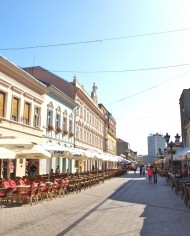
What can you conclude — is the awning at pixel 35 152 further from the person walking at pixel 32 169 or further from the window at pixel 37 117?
the window at pixel 37 117

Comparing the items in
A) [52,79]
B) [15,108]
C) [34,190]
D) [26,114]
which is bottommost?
[34,190]

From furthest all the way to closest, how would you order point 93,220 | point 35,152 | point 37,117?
point 37,117
point 35,152
point 93,220

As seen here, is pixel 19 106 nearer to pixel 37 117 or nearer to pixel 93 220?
pixel 37 117

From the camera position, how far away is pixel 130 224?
9094 mm

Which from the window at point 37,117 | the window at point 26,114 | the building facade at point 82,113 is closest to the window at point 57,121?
the window at point 37,117

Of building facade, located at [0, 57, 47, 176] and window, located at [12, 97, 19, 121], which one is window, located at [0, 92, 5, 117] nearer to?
building facade, located at [0, 57, 47, 176]

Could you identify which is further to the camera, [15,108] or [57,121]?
[57,121]

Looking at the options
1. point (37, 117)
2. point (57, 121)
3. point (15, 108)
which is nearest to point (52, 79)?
point (57, 121)

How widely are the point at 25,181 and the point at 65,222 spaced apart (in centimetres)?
775

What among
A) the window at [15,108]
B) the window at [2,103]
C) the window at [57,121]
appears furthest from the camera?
the window at [57,121]

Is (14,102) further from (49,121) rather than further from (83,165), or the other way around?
(83,165)

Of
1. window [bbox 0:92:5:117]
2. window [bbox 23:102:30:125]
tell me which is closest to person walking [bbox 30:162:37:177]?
window [bbox 23:102:30:125]

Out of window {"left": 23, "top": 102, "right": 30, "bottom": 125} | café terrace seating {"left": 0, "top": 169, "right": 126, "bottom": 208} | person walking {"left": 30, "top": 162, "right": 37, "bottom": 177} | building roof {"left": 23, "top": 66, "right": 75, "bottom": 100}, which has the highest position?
building roof {"left": 23, "top": 66, "right": 75, "bottom": 100}

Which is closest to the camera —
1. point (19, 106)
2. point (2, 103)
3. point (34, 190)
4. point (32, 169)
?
point (34, 190)
